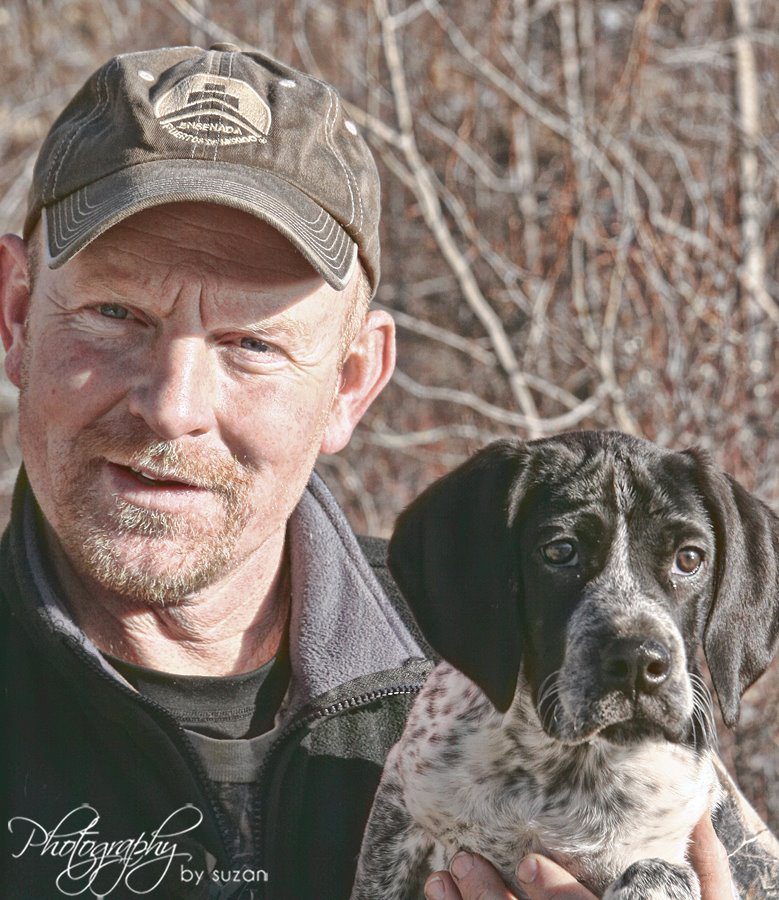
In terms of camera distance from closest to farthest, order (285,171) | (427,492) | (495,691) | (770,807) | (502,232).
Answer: (495,691) → (427,492) → (285,171) → (770,807) → (502,232)

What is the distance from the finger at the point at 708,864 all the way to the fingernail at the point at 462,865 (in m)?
0.44

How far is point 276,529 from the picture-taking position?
3.16 meters

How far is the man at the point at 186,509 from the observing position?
277cm

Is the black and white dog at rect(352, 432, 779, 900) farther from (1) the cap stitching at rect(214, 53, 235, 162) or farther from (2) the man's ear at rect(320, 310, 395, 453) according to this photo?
(1) the cap stitching at rect(214, 53, 235, 162)

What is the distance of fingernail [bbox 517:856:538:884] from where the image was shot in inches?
99.9

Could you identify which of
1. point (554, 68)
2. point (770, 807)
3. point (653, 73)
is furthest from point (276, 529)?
point (653, 73)

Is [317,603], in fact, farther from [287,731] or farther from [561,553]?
[561,553]

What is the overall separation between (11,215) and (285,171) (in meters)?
10.4

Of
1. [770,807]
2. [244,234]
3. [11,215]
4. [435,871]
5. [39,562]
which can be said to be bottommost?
[770,807]

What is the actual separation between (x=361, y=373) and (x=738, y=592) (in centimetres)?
122

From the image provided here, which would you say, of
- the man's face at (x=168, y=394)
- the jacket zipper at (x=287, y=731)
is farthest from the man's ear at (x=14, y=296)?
the jacket zipper at (x=287, y=731)

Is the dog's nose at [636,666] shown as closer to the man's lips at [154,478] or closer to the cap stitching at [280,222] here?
the man's lips at [154,478]

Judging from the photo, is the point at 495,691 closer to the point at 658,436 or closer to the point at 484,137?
the point at 658,436

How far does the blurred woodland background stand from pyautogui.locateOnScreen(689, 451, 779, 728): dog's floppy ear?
1801mm
